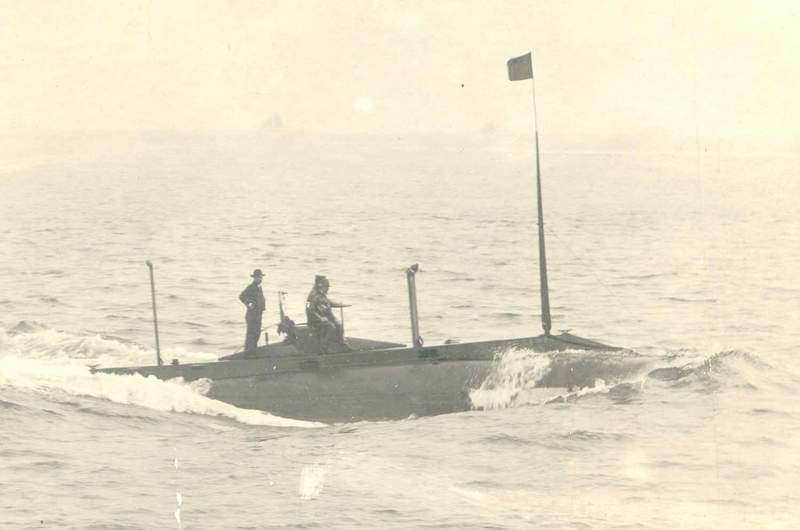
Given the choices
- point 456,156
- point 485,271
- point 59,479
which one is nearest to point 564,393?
point 59,479

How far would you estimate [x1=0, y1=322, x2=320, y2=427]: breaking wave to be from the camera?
23016mm

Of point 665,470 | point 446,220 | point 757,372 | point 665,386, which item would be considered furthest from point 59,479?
point 446,220

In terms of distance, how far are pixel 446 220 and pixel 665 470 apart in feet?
138

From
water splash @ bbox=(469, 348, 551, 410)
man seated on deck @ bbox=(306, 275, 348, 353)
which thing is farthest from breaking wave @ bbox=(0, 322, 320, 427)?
water splash @ bbox=(469, 348, 551, 410)

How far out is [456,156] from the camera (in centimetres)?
9419

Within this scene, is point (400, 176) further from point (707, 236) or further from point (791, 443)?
point (791, 443)

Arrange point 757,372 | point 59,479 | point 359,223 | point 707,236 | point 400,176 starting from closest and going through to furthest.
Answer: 1. point 59,479
2. point 757,372
3. point 707,236
4. point 359,223
5. point 400,176

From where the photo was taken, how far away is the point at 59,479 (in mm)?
17484

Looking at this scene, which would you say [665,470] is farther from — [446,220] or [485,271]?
[446,220]

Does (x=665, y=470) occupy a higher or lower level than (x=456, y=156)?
lower

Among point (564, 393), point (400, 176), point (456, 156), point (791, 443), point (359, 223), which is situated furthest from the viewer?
point (456, 156)

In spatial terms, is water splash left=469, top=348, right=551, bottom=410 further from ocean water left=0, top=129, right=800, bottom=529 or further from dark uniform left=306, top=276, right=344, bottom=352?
dark uniform left=306, top=276, right=344, bottom=352

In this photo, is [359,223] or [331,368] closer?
[331,368]

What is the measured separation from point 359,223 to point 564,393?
124 ft
